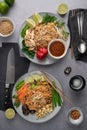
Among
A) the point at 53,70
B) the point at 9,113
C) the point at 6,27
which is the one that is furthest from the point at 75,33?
the point at 9,113

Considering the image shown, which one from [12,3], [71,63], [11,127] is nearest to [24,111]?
[11,127]

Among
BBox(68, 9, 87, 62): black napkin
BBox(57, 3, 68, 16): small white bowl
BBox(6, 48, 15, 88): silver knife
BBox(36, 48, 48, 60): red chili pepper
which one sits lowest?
BBox(6, 48, 15, 88): silver knife

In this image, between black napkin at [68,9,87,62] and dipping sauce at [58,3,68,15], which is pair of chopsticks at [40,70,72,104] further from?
dipping sauce at [58,3,68,15]

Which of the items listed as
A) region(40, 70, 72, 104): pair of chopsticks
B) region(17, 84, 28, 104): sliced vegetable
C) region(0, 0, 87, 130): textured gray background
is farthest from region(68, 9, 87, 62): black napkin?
region(17, 84, 28, 104): sliced vegetable

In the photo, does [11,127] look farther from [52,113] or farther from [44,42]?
[44,42]

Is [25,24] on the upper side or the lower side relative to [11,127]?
upper
